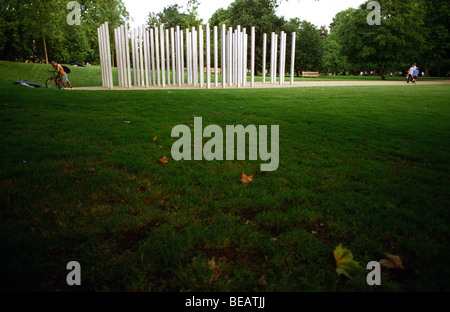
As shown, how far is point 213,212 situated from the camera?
341 centimetres

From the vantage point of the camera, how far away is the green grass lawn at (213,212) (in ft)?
8.03

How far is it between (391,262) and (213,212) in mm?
1917

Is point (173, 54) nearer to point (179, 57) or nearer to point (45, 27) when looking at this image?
point (179, 57)

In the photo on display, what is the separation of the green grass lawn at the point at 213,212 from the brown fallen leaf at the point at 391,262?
62 mm

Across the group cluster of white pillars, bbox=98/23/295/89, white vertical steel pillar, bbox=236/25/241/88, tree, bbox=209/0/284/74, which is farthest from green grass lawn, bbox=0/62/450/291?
tree, bbox=209/0/284/74

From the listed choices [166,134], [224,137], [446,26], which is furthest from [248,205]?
[446,26]

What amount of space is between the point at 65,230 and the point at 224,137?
4212 millimetres

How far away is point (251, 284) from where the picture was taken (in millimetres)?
2369

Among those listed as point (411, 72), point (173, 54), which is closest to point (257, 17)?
point (411, 72)

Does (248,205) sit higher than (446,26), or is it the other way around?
(446,26)

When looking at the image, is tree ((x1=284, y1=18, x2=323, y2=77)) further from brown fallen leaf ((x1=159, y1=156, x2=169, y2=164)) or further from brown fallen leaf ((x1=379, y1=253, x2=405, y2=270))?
brown fallen leaf ((x1=379, y1=253, x2=405, y2=270))

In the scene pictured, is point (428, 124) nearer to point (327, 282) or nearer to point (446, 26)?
point (327, 282)

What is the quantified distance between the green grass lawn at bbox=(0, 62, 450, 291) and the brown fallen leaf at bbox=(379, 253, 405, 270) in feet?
0.20

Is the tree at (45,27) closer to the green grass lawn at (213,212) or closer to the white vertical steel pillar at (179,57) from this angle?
the white vertical steel pillar at (179,57)
